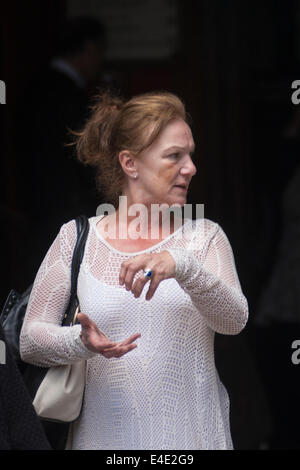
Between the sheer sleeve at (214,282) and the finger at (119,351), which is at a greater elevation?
the sheer sleeve at (214,282)

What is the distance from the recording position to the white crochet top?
3.29 m

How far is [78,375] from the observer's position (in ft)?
11.0

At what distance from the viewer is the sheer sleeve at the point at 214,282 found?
121 inches

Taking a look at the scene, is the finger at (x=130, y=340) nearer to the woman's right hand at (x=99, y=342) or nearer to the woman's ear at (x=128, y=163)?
the woman's right hand at (x=99, y=342)

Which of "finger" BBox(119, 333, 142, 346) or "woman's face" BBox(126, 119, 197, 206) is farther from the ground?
"woman's face" BBox(126, 119, 197, 206)

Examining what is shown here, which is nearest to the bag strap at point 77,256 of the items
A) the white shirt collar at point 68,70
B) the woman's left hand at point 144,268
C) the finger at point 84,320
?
the finger at point 84,320

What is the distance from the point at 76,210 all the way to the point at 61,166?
257 millimetres

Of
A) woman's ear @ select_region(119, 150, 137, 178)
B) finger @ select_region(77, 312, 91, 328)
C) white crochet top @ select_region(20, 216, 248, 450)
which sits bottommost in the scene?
white crochet top @ select_region(20, 216, 248, 450)

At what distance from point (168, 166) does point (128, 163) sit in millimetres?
169

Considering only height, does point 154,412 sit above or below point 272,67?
below

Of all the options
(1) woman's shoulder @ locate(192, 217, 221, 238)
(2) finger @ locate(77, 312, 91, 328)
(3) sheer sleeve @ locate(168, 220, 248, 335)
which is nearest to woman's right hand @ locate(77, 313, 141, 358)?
(2) finger @ locate(77, 312, 91, 328)

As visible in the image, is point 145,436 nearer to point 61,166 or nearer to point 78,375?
point 78,375

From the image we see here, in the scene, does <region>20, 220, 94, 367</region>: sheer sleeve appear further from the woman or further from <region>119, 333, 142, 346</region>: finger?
<region>119, 333, 142, 346</region>: finger
